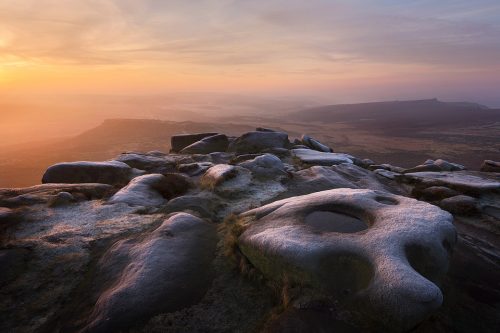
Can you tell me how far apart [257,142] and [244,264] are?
1765 cm

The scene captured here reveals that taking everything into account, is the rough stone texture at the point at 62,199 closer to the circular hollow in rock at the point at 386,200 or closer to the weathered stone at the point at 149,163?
the weathered stone at the point at 149,163

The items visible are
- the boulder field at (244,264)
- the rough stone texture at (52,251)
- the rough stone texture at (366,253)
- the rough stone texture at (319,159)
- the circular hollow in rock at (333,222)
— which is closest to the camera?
the rough stone texture at (366,253)

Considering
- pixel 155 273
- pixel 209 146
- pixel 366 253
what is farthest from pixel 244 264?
pixel 209 146

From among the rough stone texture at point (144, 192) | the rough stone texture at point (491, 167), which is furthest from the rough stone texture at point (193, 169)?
the rough stone texture at point (491, 167)

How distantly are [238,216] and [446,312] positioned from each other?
231 inches

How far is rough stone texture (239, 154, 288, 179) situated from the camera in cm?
1622

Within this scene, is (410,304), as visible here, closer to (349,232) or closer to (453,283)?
(349,232)

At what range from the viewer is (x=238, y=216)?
404 inches

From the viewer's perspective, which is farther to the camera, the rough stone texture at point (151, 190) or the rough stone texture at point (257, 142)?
the rough stone texture at point (257, 142)

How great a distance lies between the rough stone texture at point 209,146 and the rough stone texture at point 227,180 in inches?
374

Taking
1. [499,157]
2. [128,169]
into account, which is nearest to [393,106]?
[499,157]

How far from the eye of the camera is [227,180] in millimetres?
14852

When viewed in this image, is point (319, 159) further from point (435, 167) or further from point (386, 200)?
point (386, 200)

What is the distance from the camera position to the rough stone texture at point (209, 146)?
25.3m
